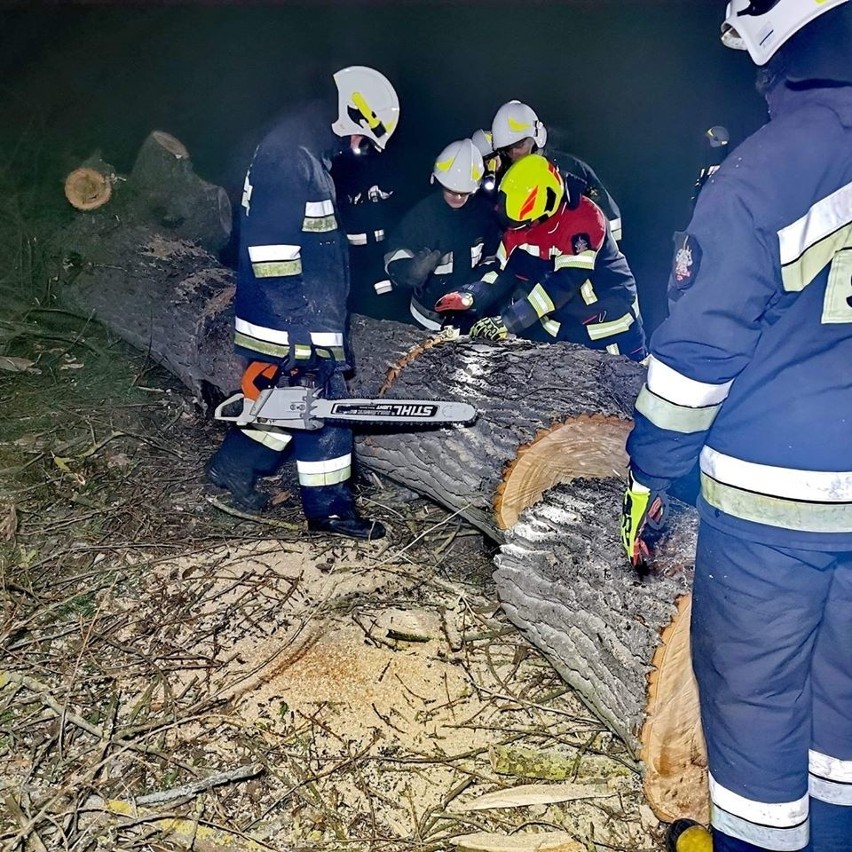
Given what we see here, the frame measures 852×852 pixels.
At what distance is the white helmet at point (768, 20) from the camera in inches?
57.5

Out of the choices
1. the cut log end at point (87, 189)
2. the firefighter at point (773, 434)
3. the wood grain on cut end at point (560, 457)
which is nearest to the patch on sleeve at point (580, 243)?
the wood grain on cut end at point (560, 457)

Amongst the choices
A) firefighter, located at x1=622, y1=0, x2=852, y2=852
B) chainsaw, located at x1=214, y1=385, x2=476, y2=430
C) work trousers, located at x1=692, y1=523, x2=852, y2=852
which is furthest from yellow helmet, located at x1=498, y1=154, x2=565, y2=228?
work trousers, located at x1=692, y1=523, x2=852, y2=852

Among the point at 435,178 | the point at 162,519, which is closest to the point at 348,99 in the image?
the point at 435,178

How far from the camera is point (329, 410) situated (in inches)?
125

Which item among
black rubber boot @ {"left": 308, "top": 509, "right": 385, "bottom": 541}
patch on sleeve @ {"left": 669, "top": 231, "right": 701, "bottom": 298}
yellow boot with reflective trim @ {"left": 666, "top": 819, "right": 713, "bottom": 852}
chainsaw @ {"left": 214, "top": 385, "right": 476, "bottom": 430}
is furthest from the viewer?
black rubber boot @ {"left": 308, "top": 509, "right": 385, "bottom": 541}

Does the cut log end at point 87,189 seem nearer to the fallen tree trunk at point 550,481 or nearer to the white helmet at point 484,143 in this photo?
the fallen tree trunk at point 550,481

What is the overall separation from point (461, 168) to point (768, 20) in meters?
3.39

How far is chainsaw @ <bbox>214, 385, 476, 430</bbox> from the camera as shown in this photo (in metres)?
3.09

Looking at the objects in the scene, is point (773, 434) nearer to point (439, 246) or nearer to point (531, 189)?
point (531, 189)

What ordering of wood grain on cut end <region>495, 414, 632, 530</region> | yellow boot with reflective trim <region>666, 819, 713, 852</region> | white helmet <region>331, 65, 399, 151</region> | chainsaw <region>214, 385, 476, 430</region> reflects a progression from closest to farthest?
Result: 1. yellow boot with reflective trim <region>666, 819, 713, 852</region>
2. wood grain on cut end <region>495, 414, 632, 530</region>
3. chainsaw <region>214, 385, 476, 430</region>
4. white helmet <region>331, 65, 399, 151</region>

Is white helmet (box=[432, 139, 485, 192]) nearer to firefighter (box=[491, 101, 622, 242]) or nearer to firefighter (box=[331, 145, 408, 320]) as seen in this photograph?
firefighter (box=[491, 101, 622, 242])

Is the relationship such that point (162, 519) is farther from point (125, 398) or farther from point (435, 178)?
point (435, 178)

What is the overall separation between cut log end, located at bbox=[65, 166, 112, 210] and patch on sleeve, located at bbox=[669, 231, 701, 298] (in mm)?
4794

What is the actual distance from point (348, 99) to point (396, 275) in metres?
1.86
